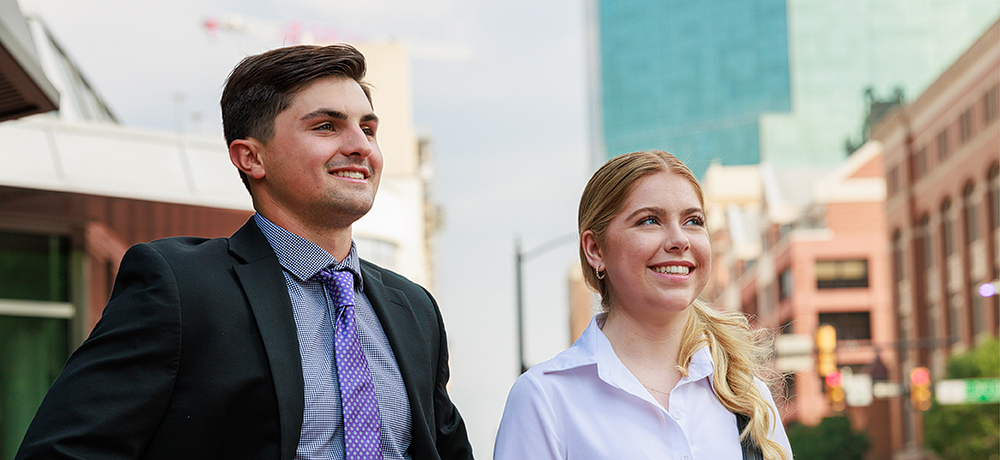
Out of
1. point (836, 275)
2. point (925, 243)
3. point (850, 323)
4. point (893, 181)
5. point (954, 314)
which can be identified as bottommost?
point (850, 323)

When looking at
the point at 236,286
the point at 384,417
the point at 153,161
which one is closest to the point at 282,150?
the point at 236,286

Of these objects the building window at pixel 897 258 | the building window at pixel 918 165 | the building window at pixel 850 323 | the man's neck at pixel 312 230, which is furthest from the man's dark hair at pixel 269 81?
the building window at pixel 850 323

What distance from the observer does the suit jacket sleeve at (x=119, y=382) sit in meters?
2.95

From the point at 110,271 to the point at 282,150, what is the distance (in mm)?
17778

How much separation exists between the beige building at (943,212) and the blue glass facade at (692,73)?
3618 inches

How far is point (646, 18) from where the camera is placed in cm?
16425

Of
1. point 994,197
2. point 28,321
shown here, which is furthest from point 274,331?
point 994,197

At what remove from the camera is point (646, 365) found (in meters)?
4.15

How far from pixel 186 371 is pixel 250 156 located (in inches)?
29.6

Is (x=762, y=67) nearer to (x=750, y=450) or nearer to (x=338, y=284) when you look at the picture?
(x=750, y=450)

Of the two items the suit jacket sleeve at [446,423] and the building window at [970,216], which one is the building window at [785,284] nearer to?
the building window at [970,216]

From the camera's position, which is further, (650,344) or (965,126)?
(965,126)

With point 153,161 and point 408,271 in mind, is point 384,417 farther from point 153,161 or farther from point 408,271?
point 408,271

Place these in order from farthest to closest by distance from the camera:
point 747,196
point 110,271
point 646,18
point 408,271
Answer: point 646,18 < point 747,196 < point 408,271 < point 110,271
